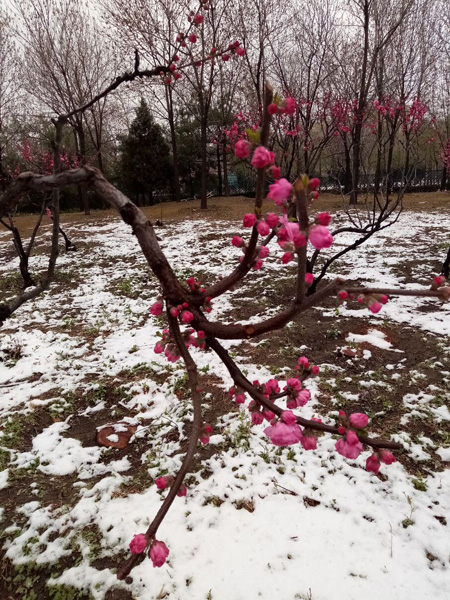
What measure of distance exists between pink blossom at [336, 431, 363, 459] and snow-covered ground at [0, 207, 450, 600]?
169 centimetres

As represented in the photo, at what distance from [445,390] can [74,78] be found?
16.7m

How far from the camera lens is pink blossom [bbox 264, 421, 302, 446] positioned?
801mm

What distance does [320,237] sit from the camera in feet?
2.15

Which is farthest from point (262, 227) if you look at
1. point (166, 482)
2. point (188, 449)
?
point (166, 482)

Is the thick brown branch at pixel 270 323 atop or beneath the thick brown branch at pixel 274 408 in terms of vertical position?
atop

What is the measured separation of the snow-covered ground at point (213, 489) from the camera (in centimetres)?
206

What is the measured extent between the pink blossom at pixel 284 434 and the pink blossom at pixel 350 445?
0.09 meters

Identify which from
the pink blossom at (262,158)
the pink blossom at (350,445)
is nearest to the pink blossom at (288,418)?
the pink blossom at (350,445)

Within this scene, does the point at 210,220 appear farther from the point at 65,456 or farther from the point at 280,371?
the point at 65,456

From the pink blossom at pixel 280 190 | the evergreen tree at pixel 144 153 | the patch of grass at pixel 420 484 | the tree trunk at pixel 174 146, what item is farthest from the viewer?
the evergreen tree at pixel 144 153

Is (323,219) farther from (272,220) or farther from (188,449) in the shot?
(188,449)

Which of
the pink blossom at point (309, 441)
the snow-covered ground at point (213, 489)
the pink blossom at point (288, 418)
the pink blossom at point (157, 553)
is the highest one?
the pink blossom at point (288, 418)

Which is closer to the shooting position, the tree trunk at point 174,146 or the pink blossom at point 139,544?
the pink blossom at point 139,544

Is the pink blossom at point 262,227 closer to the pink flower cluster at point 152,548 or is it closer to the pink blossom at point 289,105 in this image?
the pink blossom at point 289,105
